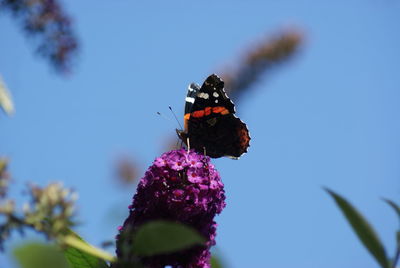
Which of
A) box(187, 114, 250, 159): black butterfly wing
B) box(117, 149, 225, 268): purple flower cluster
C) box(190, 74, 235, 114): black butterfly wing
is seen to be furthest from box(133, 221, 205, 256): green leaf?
box(190, 74, 235, 114): black butterfly wing

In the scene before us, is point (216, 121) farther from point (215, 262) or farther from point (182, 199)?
point (215, 262)

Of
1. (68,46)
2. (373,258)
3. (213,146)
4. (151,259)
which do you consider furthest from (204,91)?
(373,258)

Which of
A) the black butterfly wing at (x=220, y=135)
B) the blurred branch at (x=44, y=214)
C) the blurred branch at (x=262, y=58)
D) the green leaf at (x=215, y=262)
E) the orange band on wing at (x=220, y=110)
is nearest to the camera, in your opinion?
the blurred branch at (x=44, y=214)

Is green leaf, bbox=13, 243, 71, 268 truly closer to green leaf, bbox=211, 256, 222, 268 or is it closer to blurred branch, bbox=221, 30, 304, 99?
green leaf, bbox=211, 256, 222, 268

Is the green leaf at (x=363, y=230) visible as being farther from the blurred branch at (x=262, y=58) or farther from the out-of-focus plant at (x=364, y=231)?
the blurred branch at (x=262, y=58)

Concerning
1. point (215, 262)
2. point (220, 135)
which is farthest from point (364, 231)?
point (220, 135)

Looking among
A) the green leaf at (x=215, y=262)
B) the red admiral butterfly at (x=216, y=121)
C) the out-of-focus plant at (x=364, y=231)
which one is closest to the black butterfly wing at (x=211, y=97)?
the red admiral butterfly at (x=216, y=121)
